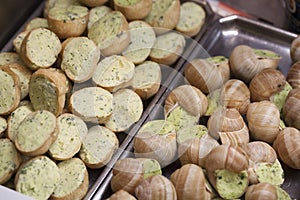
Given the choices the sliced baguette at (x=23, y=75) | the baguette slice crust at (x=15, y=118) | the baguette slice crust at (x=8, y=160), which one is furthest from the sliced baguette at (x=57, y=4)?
the baguette slice crust at (x=8, y=160)

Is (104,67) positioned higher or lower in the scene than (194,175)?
higher

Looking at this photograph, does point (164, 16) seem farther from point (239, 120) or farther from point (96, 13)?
point (239, 120)

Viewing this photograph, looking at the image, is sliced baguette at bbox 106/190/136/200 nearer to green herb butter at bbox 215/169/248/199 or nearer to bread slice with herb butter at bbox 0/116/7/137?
green herb butter at bbox 215/169/248/199

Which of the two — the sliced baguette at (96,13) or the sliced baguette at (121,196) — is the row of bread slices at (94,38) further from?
the sliced baguette at (121,196)

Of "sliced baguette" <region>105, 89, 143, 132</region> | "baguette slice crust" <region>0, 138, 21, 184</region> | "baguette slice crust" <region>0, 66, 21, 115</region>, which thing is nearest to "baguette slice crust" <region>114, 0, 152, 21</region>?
"sliced baguette" <region>105, 89, 143, 132</region>

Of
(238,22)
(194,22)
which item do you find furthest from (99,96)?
(238,22)

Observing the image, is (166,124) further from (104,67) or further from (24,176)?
(24,176)
